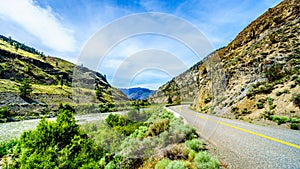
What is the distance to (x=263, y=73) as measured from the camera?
62.1 ft

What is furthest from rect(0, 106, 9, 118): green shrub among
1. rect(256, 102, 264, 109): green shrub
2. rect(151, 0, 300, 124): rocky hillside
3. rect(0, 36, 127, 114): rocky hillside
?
rect(256, 102, 264, 109): green shrub

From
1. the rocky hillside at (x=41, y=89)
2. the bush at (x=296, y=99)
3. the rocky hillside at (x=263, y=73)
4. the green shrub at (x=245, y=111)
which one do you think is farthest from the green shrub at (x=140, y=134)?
the bush at (x=296, y=99)

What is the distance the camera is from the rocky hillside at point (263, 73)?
13568 mm

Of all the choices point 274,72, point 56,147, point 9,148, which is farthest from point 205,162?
point 9,148

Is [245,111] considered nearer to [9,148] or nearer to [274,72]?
[274,72]

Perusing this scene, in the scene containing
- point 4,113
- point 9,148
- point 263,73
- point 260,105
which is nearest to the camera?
point 260,105

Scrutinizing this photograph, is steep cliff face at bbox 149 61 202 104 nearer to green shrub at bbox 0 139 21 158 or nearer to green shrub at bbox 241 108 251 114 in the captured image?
green shrub at bbox 241 108 251 114

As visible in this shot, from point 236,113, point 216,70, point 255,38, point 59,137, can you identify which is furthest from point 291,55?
point 59,137

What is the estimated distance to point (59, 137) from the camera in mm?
7363

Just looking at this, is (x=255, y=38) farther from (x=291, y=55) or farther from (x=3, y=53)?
(x=3, y=53)

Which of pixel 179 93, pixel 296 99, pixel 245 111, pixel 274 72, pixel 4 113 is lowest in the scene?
pixel 245 111

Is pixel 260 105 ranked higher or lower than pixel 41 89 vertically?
lower

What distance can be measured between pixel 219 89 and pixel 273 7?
15.2m

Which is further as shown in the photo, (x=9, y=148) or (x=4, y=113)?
(x=4, y=113)
